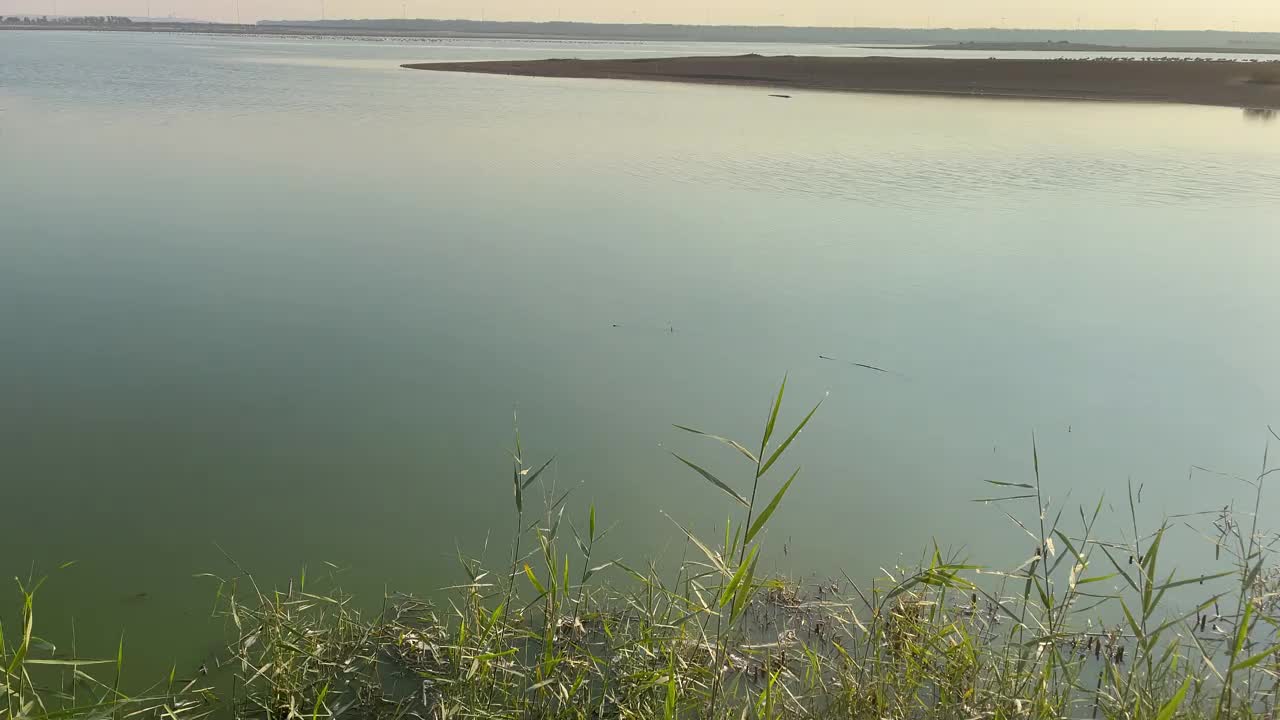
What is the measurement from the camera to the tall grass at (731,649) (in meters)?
2.36

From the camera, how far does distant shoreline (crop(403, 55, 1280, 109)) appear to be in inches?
1022

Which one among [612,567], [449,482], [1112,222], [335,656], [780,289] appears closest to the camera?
[335,656]

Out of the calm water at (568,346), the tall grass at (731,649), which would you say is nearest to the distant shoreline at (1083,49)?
the calm water at (568,346)

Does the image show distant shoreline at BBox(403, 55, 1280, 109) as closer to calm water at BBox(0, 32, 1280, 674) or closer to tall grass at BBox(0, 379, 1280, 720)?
calm water at BBox(0, 32, 1280, 674)

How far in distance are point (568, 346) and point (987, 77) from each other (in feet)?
96.2

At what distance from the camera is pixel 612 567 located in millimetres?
3307

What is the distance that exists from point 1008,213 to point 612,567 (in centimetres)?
803

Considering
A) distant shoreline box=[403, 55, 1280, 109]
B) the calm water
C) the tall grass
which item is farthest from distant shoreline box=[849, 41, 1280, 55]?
the tall grass

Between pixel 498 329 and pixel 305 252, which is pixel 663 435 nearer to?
pixel 498 329

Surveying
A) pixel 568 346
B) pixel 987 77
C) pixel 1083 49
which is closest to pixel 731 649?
pixel 568 346

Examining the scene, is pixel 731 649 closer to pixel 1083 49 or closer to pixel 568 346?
pixel 568 346

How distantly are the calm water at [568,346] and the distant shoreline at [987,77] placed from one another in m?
15.5

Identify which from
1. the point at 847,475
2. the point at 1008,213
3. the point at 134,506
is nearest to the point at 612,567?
the point at 847,475

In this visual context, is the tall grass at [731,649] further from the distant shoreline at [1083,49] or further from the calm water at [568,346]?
the distant shoreline at [1083,49]
